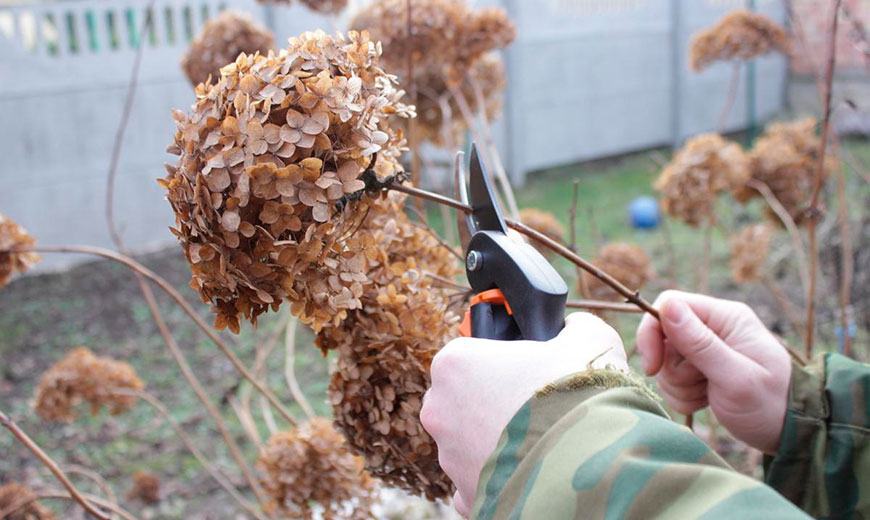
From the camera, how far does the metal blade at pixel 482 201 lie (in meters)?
0.73

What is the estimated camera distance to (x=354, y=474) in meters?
1.07

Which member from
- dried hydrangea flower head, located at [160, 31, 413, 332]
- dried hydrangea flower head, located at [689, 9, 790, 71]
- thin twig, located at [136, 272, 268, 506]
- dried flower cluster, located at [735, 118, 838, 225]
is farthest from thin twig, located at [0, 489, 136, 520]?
dried hydrangea flower head, located at [689, 9, 790, 71]

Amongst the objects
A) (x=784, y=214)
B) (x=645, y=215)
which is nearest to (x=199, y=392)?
(x=784, y=214)

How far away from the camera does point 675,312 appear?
937 mm

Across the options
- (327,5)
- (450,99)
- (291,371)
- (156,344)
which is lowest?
(156,344)

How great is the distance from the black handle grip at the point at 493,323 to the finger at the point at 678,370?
0.38 meters

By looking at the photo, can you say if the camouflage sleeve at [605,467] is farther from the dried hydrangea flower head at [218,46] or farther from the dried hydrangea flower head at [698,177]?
the dried hydrangea flower head at [698,177]

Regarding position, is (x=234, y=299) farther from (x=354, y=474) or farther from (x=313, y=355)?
(x=313, y=355)

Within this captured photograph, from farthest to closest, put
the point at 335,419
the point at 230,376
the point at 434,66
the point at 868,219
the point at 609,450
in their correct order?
the point at 230,376, the point at 868,219, the point at 434,66, the point at 335,419, the point at 609,450

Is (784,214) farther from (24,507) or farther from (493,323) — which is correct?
(24,507)

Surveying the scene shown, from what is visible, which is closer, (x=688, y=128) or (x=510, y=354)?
(x=510, y=354)

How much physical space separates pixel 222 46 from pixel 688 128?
611cm

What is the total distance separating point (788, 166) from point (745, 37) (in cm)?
32

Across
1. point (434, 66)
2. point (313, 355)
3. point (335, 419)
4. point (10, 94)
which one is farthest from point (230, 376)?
point (335, 419)
